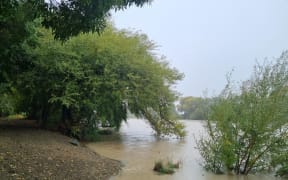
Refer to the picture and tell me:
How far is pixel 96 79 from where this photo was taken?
1644 cm

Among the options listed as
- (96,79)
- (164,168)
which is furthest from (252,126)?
(96,79)

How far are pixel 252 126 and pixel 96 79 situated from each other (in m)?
8.60

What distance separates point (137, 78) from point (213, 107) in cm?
701

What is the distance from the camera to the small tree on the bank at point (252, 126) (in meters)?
10.1

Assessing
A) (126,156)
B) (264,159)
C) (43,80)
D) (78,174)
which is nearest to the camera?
(78,174)

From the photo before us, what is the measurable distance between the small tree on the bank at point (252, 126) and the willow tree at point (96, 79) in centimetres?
707

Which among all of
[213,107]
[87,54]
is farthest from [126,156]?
[87,54]

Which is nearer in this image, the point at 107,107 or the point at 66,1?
the point at 66,1

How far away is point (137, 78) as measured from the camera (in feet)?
56.4

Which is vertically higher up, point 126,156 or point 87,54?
point 87,54

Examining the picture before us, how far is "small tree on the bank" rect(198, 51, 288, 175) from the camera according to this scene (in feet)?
33.0

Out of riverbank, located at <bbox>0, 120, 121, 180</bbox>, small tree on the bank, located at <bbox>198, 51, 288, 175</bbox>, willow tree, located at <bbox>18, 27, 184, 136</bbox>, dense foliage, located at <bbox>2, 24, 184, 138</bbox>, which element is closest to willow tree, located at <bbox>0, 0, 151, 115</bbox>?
riverbank, located at <bbox>0, 120, 121, 180</bbox>

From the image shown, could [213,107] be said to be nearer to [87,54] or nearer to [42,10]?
[42,10]

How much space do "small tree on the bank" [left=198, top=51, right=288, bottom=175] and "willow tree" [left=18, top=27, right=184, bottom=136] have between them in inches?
278
